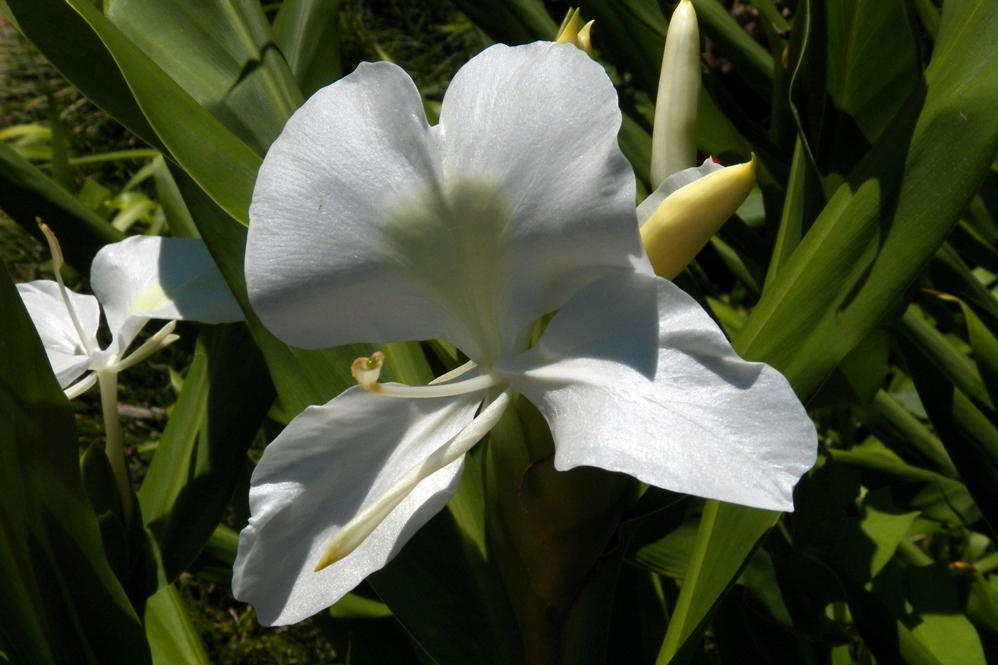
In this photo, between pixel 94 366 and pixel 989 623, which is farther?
pixel 989 623

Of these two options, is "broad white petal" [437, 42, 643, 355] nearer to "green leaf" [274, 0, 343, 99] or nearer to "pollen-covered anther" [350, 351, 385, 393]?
"pollen-covered anther" [350, 351, 385, 393]

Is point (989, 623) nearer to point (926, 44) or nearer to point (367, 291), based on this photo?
point (367, 291)

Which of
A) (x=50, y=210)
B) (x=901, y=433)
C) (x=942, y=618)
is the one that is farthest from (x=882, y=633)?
(x=50, y=210)

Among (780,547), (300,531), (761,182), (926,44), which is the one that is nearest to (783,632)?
(780,547)

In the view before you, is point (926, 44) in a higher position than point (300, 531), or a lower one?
lower

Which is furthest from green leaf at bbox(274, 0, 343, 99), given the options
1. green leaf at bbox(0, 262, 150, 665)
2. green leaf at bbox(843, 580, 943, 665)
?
green leaf at bbox(843, 580, 943, 665)

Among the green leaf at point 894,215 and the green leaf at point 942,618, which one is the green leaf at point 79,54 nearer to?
the green leaf at point 894,215

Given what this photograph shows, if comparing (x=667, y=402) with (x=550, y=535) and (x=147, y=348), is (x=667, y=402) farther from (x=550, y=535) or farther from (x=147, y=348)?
(x=147, y=348)
